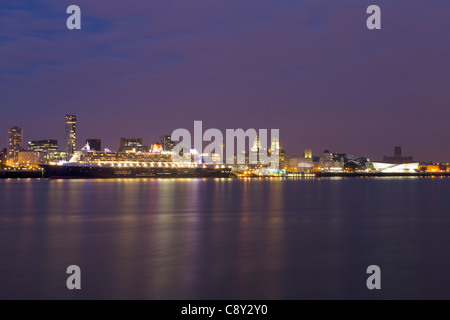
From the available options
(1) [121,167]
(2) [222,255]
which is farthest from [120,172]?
(2) [222,255]

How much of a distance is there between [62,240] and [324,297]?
643 inches

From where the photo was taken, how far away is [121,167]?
14900cm

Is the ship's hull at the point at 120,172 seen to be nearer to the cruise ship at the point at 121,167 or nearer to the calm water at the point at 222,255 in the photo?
the cruise ship at the point at 121,167

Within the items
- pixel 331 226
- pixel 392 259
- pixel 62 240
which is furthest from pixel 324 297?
pixel 331 226

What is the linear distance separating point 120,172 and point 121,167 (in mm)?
1771

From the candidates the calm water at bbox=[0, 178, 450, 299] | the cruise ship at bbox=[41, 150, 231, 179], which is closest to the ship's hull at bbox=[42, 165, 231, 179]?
the cruise ship at bbox=[41, 150, 231, 179]

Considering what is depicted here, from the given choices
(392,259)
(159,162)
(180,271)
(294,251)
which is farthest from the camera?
(159,162)

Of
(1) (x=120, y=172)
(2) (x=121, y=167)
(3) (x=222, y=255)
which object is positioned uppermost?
(2) (x=121, y=167)

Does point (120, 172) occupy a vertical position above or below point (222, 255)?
above

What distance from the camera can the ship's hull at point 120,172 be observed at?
143m

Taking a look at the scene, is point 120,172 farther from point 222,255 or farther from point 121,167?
point 222,255

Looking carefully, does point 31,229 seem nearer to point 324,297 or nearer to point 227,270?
point 227,270

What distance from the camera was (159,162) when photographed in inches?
6275

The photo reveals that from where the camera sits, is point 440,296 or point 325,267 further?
point 325,267
